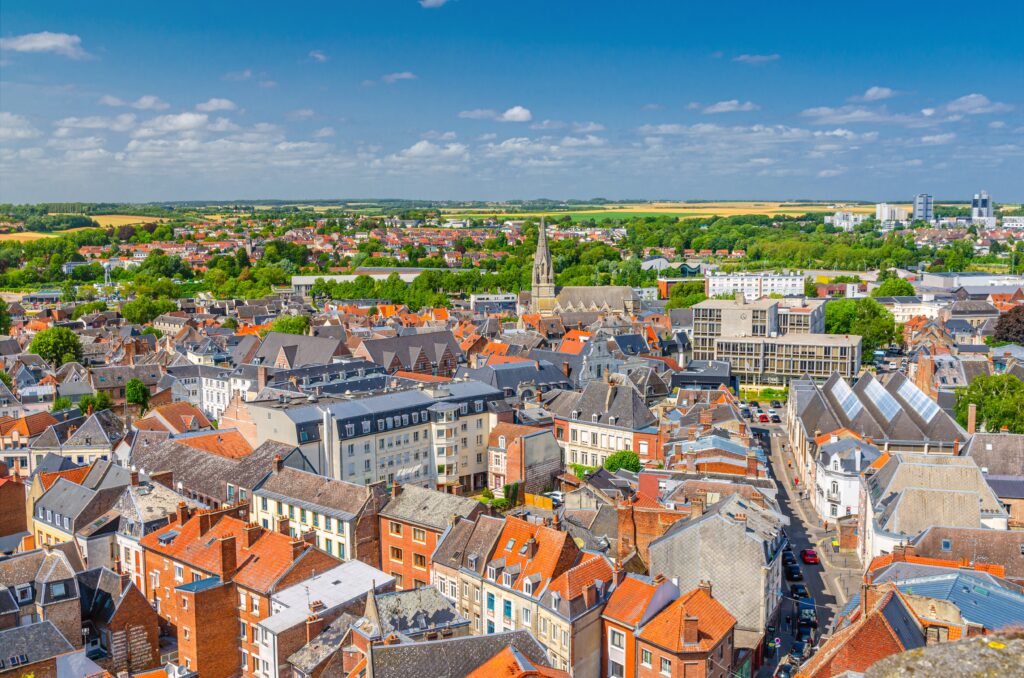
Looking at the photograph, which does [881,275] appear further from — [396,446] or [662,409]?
[396,446]

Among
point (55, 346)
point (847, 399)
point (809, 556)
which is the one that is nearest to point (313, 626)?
point (809, 556)

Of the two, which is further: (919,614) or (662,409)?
(662,409)

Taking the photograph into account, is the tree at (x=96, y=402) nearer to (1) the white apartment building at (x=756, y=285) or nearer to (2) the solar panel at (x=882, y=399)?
(2) the solar panel at (x=882, y=399)

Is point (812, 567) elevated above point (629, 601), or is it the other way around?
point (629, 601)

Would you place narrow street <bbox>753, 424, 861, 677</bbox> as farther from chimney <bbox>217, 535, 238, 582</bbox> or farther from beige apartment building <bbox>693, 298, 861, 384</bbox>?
beige apartment building <bbox>693, 298, 861, 384</bbox>

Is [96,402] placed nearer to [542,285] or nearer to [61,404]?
[61,404]

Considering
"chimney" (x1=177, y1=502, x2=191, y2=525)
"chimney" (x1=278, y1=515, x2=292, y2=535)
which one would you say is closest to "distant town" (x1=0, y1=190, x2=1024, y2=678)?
"chimney" (x1=278, y1=515, x2=292, y2=535)

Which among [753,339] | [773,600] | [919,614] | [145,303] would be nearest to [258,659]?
[773,600]
